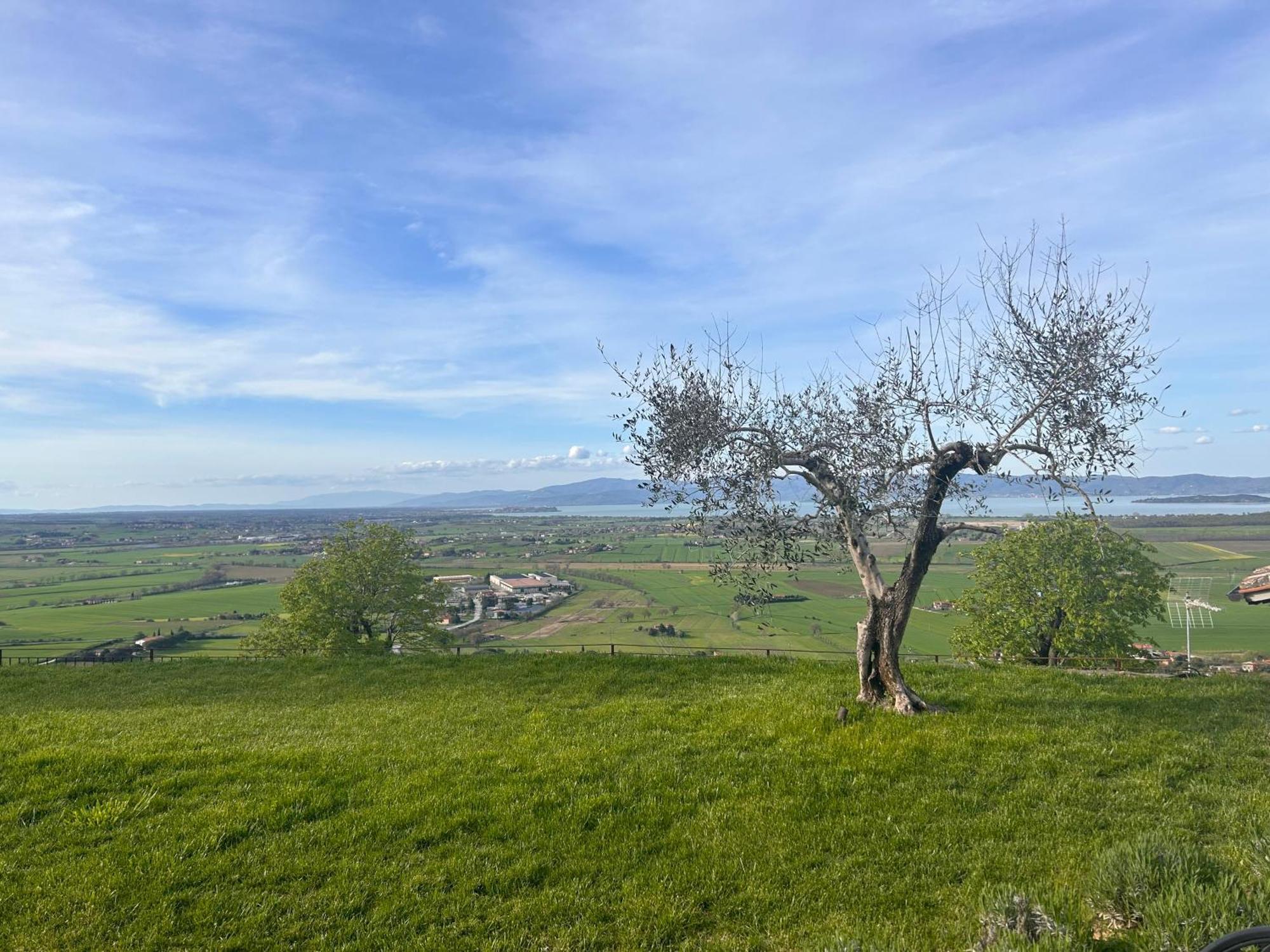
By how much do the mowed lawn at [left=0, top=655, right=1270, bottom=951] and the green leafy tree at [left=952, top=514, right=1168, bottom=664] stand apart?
1026cm

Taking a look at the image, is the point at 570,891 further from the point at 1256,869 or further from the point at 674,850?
the point at 1256,869

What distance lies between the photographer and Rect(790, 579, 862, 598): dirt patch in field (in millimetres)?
63656

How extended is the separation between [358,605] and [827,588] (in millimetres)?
51474

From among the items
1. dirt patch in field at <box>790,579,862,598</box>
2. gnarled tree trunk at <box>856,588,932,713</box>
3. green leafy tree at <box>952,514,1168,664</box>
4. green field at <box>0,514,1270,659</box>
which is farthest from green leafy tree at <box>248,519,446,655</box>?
dirt patch in field at <box>790,579,862,598</box>

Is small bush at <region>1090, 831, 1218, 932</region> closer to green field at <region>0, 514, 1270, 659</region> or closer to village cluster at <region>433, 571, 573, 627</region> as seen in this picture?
green field at <region>0, 514, 1270, 659</region>

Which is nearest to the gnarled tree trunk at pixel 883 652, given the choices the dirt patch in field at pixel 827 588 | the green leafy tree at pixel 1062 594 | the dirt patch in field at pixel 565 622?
the green leafy tree at pixel 1062 594

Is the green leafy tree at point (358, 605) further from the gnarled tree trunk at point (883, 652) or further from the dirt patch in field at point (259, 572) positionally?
the dirt patch in field at point (259, 572)

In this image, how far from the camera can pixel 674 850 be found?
7359 mm

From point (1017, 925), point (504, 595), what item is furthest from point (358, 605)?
point (1017, 925)

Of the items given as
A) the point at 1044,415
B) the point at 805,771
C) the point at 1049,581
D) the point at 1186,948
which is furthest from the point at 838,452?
the point at 1049,581

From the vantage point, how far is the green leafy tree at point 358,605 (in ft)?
99.0

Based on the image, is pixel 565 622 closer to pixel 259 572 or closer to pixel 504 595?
pixel 504 595

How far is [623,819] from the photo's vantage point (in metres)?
8.14

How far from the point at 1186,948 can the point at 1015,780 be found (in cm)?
466
